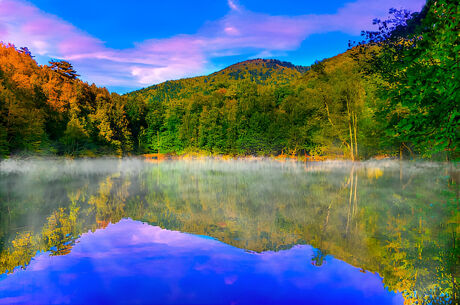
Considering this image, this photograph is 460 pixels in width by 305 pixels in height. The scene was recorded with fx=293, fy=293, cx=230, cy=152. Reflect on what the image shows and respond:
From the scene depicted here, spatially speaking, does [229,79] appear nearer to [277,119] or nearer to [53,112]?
[277,119]

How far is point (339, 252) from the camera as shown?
25.9ft

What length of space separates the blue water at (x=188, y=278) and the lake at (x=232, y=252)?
0.08 feet

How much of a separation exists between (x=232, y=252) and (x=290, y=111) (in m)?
58.6

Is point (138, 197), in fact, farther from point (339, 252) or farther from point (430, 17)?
point (430, 17)

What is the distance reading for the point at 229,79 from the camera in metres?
126

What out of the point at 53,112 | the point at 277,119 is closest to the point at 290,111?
the point at 277,119

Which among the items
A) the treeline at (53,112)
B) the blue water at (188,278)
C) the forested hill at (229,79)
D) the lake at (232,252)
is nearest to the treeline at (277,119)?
the treeline at (53,112)

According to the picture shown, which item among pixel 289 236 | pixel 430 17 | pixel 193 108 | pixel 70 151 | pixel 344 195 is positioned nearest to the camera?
pixel 289 236

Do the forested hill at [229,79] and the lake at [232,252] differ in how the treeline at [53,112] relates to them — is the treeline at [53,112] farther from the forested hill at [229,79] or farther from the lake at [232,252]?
the forested hill at [229,79]

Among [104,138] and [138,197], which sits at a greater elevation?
[104,138]

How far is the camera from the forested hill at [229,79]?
375ft

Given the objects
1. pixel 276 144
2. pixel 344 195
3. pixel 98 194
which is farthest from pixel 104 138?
pixel 344 195

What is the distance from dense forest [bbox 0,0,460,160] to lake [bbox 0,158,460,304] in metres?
4.13

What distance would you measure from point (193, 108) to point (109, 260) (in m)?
74.4
